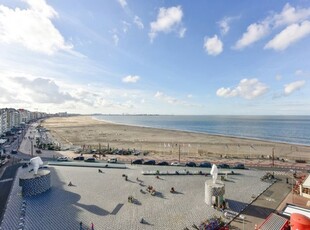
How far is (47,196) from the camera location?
27312 millimetres

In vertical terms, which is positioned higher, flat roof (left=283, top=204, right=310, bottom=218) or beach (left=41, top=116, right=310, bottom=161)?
beach (left=41, top=116, right=310, bottom=161)

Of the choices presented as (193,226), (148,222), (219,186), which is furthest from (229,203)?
(148,222)

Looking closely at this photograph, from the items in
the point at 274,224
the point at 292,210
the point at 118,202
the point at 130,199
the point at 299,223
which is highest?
the point at 299,223

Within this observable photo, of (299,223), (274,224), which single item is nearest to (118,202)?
(274,224)

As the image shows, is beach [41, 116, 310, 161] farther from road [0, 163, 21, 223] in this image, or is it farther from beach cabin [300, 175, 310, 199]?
beach cabin [300, 175, 310, 199]

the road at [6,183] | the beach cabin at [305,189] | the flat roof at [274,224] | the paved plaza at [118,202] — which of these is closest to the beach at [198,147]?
the road at [6,183]

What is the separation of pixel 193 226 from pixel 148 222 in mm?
4432

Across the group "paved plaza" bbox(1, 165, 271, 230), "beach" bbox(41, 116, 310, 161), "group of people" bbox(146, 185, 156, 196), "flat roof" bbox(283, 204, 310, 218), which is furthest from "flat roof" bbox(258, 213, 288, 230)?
"beach" bbox(41, 116, 310, 161)

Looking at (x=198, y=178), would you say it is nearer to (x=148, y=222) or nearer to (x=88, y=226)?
(x=148, y=222)

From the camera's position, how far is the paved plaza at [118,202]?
21.9 metres

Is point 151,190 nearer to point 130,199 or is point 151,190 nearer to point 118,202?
point 130,199

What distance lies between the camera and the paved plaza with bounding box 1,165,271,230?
21875mm

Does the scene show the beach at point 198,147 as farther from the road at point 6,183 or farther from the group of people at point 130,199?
the group of people at point 130,199

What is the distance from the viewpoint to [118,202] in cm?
2636
